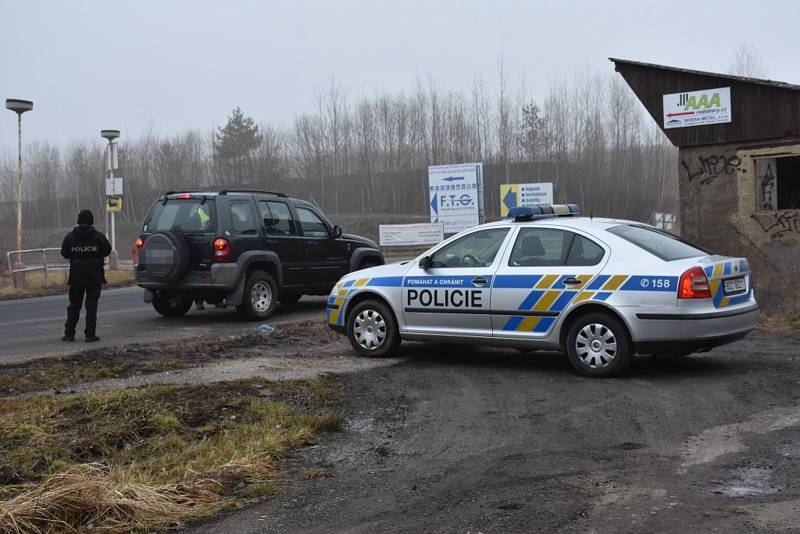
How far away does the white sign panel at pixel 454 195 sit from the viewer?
39.5 meters

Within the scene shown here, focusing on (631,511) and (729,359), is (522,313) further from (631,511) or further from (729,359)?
(631,511)

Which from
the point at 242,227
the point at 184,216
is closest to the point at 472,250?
the point at 242,227

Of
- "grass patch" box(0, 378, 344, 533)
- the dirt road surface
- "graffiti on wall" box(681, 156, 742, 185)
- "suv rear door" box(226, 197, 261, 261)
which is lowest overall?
the dirt road surface

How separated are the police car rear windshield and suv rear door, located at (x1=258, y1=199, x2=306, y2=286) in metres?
7.05

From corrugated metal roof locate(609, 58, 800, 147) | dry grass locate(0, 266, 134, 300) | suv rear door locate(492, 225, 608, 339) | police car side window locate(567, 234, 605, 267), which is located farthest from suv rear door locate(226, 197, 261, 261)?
dry grass locate(0, 266, 134, 300)

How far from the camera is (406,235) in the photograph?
45.5 m

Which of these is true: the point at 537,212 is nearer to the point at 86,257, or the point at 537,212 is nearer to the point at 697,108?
the point at 86,257

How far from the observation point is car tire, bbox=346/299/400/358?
9.98 meters

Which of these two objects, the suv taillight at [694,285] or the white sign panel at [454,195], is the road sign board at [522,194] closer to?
the white sign panel at [454,195]

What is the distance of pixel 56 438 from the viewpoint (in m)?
6.17

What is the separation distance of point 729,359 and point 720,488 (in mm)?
4847

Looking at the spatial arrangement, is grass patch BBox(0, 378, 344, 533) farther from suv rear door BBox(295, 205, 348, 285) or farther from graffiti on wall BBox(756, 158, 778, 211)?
graffiti on wall BBox(756, 158, 778, 211)

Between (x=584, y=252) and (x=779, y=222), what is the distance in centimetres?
Result: 768

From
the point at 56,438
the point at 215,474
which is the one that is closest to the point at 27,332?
the point at 56,438
